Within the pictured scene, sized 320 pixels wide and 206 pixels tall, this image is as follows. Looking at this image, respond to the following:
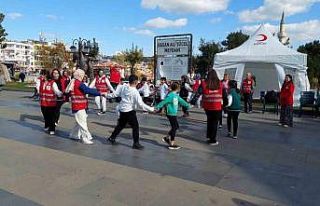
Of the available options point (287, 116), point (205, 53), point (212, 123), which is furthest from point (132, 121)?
point (205, 53)

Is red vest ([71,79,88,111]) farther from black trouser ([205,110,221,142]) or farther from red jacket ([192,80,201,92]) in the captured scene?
red jacket ([192,80,201,92])

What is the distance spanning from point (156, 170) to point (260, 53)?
52.1 ft

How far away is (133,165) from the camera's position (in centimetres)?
686

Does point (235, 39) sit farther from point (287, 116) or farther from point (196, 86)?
point (287, 116)

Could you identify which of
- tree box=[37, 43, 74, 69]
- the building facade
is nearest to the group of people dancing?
tree box=[37, 43, 74, 69]

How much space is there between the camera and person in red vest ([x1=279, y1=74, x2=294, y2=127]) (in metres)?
12.7

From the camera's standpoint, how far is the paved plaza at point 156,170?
5246 millimetres

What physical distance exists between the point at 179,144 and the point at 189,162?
1751 mm

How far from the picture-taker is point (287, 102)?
12688 millimetres

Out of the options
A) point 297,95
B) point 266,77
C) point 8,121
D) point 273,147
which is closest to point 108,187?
point 273,147

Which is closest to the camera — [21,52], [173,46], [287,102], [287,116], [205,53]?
[287,102]

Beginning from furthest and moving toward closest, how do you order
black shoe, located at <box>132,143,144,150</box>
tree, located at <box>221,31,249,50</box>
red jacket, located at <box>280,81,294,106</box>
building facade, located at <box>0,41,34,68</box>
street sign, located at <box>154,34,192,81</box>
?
building facade, located at <box>0,41,34,68</box>, tree, located at <box>221,31,249,50</box>, street sign, located at <box>154,34,192,81</box>, red jacket, located at <box>280,81,294,106</box>, black shoe, located at <box>132,143,144,150</box>

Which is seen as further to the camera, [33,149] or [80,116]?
[80,116]

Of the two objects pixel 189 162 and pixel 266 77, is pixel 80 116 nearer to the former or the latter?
pixel 189 162
